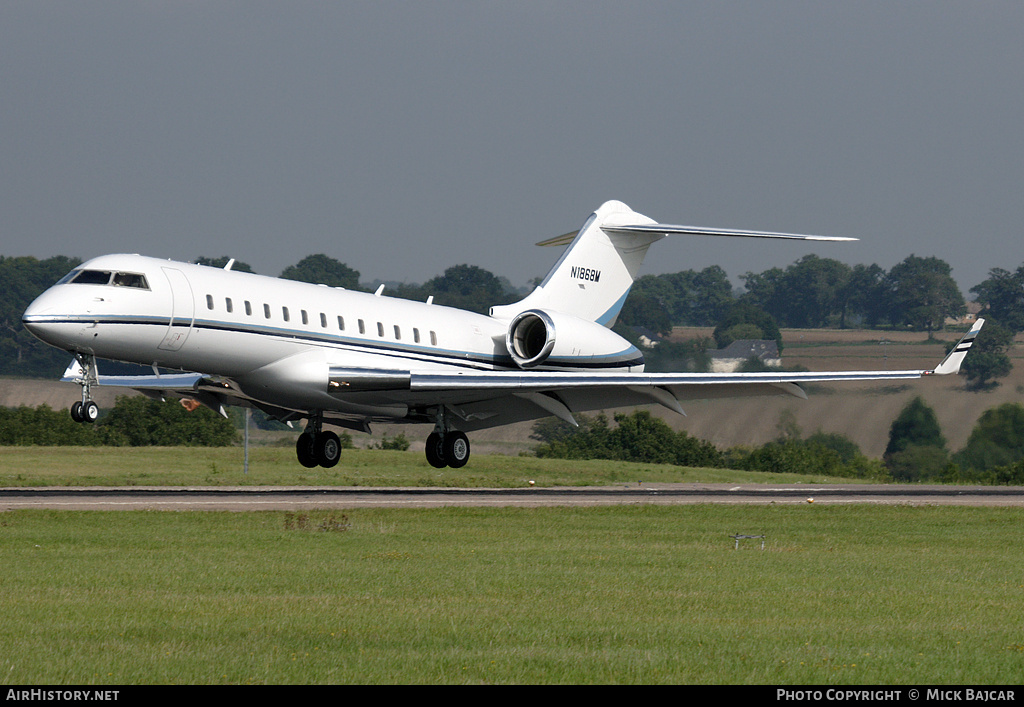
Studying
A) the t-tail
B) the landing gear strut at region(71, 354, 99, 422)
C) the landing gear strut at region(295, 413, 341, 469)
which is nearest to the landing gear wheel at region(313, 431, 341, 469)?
the landing gear strut at region(295, 413, 341, 469)

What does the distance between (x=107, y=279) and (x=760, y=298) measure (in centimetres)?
11164

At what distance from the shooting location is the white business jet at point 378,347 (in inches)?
1009

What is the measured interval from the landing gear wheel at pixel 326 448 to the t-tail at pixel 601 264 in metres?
5.86

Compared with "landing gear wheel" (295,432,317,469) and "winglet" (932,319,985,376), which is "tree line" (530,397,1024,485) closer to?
"winglet" (932,319,985,376)

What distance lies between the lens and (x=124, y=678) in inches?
384

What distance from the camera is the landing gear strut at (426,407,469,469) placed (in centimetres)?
3262

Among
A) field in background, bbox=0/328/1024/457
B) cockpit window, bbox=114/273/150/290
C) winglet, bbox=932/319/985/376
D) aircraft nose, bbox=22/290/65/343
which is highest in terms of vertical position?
cockpit window, bbox=114/273/150/290

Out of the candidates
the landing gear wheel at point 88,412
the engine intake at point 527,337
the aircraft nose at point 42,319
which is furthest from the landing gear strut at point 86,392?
the engine intake at point 527,337

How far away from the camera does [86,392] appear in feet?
82.3

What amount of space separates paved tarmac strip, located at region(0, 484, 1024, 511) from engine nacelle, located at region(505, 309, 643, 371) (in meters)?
3.33

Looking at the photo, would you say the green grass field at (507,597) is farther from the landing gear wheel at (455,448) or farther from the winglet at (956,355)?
the landing gear wheel at (455,448)

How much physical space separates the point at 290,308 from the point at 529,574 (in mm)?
13316

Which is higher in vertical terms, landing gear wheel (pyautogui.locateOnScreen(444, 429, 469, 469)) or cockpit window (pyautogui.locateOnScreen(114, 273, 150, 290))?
cockpit window (pyautogui.locateOnScreen(114, 273, 150, 290))

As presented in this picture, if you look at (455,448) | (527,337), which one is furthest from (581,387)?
(455,448)
